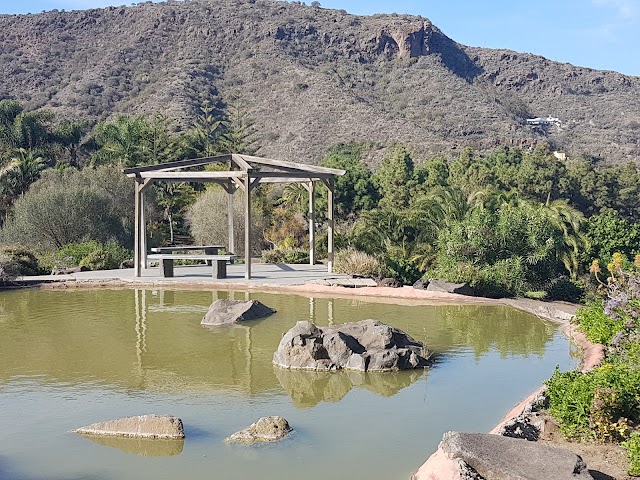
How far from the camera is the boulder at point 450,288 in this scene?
564 inches

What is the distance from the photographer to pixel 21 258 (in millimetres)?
17875

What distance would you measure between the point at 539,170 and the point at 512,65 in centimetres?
4487

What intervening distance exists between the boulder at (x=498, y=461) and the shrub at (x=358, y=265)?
11.7m

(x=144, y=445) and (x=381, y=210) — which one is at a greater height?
(x=381, y=210)

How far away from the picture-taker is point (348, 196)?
2806 cm

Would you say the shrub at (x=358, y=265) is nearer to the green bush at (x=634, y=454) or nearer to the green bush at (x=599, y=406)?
the green bush at (x=599, y=406)

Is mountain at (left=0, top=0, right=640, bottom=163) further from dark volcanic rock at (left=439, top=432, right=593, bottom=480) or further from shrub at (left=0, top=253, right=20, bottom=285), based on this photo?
dark volcanic rock at (left=439, top=432, right=593, bottom=480)

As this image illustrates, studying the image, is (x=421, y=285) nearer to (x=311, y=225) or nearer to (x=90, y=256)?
(x=311, y=225)

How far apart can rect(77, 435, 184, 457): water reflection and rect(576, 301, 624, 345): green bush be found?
4981 millimetres

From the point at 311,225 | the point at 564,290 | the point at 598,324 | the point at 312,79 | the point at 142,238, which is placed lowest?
the point at 564,290

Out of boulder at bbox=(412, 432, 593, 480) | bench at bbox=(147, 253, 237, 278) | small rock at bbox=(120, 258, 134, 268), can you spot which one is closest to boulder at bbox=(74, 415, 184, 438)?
boulder at bbox=(412, 432, 593, 480)

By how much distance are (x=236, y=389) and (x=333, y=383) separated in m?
1.08

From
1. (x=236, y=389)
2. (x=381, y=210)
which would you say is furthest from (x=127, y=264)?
(x=236, y=389)

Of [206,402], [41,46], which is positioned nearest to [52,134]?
[41,46]
